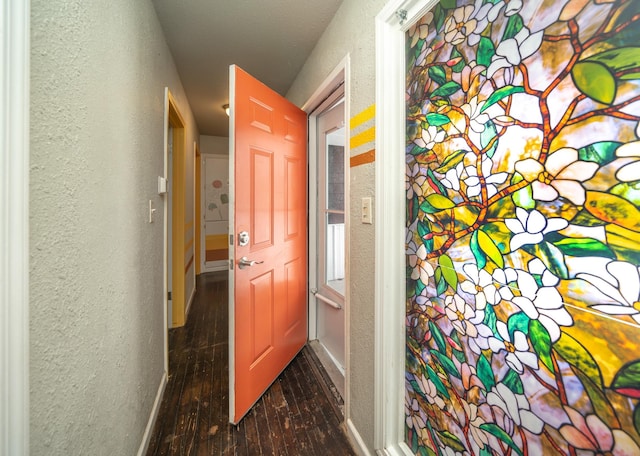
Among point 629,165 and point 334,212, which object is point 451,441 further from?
point 334,212

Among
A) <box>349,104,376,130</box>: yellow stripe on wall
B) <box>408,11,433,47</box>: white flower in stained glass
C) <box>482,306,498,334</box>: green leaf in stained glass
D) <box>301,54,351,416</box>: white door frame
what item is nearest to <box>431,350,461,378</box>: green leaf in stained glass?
<box>482,306,498,334</box>: green leaf in stained glass

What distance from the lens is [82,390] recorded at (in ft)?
2.50

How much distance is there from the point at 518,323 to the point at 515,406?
23 centimetres

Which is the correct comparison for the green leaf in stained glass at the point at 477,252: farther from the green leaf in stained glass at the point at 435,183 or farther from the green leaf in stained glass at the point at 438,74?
the green leaf in stained glass at the point at 438,74

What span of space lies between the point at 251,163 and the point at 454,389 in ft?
4.57

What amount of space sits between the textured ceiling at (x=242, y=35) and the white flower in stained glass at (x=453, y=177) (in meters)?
1.24

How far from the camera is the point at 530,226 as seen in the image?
688mm

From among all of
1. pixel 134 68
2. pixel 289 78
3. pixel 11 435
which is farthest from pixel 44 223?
pixel 289 78

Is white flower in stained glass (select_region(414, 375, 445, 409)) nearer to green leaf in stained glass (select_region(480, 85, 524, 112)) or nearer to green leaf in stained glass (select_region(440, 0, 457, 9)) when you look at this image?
green leaf in stained glass (select_region(480, 85, 524, 112))

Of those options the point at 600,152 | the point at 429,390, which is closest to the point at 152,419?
the point at 429,390

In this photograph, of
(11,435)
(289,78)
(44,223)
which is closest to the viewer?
(11,435)

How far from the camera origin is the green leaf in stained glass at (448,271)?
90 centimetres

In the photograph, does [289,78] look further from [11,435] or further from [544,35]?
[11,435]

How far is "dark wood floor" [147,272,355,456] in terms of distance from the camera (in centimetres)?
136
